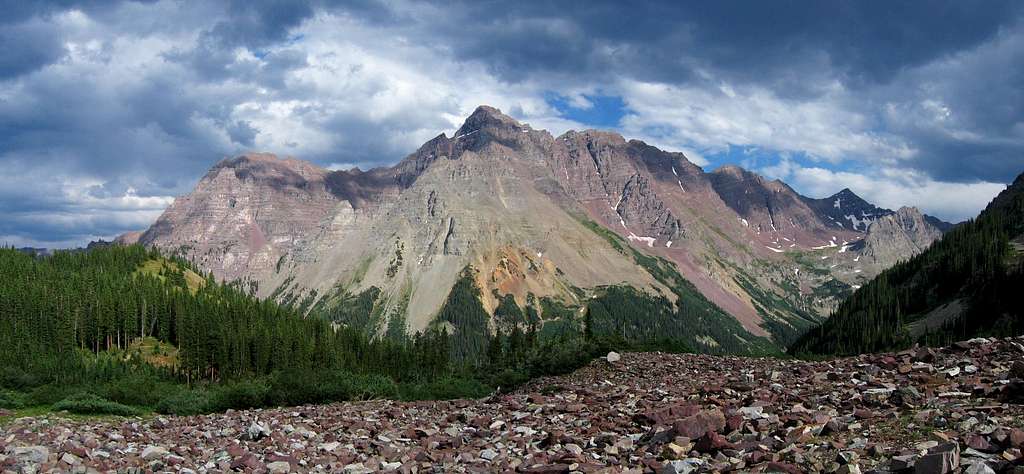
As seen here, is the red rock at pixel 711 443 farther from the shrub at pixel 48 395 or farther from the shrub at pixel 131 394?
the shrub at pixel 48 395

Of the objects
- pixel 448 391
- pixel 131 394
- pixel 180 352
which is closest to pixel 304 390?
pixel 448 391

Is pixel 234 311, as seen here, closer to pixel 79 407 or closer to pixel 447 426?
pixel 79 407

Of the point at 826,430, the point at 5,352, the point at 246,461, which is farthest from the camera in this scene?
the point at 5,352

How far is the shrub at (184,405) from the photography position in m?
56.2

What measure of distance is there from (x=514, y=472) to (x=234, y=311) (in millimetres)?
142975

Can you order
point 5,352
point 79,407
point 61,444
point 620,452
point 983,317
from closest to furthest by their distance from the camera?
point 620,452 → point 61,444 → point 79,407 → point 5,352 → point 983,317

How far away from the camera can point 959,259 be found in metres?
176

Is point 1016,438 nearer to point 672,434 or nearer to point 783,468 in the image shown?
point 783,468

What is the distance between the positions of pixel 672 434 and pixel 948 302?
184 meters

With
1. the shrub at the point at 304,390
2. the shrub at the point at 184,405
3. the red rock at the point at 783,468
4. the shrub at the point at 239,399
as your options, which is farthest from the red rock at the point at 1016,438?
the shrub at the point at 184,405

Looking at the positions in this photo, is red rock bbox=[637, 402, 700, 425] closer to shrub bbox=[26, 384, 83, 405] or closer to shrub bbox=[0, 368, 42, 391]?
shrub bbox=[26, 384, 83, 405]

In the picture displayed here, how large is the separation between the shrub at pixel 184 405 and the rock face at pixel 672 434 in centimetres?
2631

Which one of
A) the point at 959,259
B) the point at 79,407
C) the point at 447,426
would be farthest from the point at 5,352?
the point at 959,259

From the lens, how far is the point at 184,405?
57094mm
